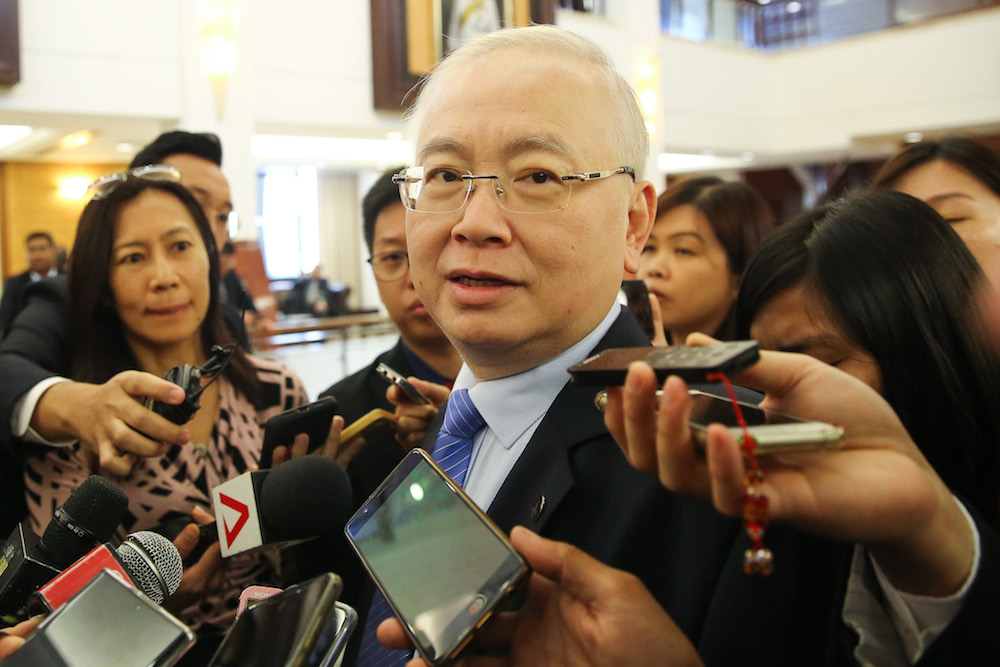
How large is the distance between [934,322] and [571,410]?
566 mm

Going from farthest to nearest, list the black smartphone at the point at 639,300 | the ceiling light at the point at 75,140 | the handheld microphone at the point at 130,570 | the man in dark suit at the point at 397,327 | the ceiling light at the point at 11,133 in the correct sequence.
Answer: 1. the ceiling light at the point at 11,133
2. the ceiling light at the point at 75,140
3. the black smartphone at the point at 639,300
4. the man in dark suit at the point at 397,327
5. the handheld microphone at the point at 130,570

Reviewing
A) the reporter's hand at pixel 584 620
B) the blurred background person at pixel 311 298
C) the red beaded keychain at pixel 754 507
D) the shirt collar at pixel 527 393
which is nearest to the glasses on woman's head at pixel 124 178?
the shirt collar at pixel 527 393

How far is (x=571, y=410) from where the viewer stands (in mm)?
1125

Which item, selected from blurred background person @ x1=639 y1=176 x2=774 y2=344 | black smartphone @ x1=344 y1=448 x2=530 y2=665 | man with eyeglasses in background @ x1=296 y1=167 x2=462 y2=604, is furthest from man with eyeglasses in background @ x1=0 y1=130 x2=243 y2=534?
blurred background person @ x1=639 y1=176 x2=774 y2=344

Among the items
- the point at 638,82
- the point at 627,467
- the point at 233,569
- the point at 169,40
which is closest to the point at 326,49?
the point at 169,40

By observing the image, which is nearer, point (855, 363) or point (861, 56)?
point (855, 363)

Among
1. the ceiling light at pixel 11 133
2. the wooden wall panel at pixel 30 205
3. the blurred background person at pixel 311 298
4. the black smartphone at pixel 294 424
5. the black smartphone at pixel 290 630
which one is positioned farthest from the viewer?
the blurred background person at pixel 311 298

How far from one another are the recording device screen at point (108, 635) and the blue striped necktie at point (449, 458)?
0.44 meters

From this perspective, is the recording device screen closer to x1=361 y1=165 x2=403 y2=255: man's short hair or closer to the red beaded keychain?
the red beaded keychain

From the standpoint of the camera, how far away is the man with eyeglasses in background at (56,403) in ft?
4.17

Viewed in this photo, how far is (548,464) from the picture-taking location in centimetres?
108

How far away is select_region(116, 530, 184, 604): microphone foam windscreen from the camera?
41.0 inches

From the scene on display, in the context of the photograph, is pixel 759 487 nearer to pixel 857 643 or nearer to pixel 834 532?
pixel 834 532

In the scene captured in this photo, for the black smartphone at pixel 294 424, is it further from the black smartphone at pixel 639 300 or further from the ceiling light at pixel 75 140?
the ceiling light at pixel 75 140
